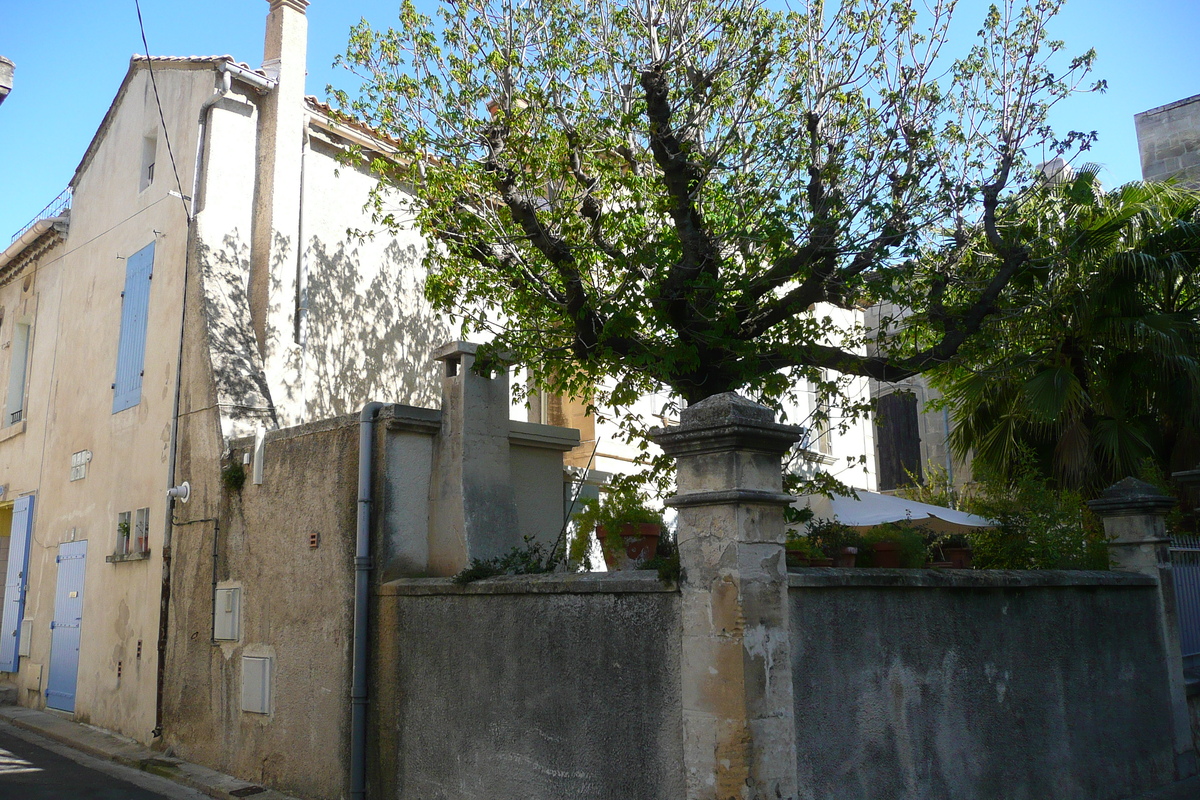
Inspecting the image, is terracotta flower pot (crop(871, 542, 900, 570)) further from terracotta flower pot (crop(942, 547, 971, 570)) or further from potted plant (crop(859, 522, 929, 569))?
terracotta flower pot (crop(942, 547, 971, 570))

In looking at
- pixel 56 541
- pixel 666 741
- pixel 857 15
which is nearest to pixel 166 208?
pixel 56 541

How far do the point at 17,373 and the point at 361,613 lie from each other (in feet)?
36.4

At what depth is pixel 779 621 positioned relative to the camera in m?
4.84

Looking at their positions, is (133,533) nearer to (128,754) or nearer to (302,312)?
(128,754)

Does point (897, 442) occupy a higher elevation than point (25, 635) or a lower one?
higher

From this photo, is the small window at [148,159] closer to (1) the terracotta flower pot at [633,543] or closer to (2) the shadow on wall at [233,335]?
(2) the shadow on wall at [233,335]

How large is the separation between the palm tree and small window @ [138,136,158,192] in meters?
9.87

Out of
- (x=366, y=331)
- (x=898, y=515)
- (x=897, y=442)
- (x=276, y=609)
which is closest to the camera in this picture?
(x=276, y=609)

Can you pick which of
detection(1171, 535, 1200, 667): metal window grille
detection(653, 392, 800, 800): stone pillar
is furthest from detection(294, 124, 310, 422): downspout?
detection(1171, 535, 1200, 667): metal window grille

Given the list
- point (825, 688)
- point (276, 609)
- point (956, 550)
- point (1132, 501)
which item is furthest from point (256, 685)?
point (1132, 501)

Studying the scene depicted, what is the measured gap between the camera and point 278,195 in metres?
10.8

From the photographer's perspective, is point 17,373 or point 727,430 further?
point 17,373

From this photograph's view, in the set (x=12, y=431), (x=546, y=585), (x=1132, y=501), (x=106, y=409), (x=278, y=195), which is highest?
(x=278, y=195)

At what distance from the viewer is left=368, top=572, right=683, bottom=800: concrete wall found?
516 centimetres
